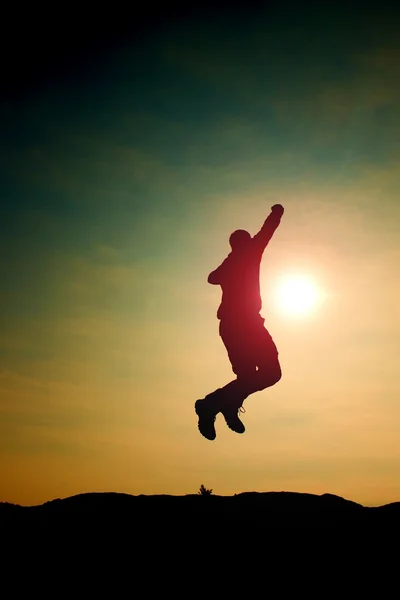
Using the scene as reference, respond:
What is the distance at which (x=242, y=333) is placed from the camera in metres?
9.26

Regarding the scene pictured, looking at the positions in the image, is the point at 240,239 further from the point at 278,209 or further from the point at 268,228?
the point at 278,209

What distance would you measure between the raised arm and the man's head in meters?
0.17

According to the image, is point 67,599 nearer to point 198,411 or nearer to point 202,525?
point 202,525

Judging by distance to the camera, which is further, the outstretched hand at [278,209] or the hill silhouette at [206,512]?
the outstretched hand at [278,209]

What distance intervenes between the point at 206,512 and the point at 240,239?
13.5 ft

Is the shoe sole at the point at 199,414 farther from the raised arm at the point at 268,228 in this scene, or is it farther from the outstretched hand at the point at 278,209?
the outstretched hand at the point at 278,209

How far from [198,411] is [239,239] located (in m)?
2.78

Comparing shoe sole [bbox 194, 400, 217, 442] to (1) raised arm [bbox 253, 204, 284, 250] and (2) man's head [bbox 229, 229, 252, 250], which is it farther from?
(1) raised arm [bbox 253, 204, 284, 250]

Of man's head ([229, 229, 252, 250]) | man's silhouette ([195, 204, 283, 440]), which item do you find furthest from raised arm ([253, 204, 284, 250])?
man's head ([229, 229, 252, 250])

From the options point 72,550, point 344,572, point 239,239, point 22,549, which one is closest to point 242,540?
point 344,572

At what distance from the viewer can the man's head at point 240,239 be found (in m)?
9.26

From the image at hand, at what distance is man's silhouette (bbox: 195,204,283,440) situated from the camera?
914 cm

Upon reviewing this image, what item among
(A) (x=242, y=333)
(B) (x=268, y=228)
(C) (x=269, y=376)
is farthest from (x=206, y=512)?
(B) (x=268, y=228)

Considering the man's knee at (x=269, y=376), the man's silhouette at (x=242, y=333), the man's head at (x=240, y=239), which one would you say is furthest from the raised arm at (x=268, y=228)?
the man's knee at (x=269, y=376)
